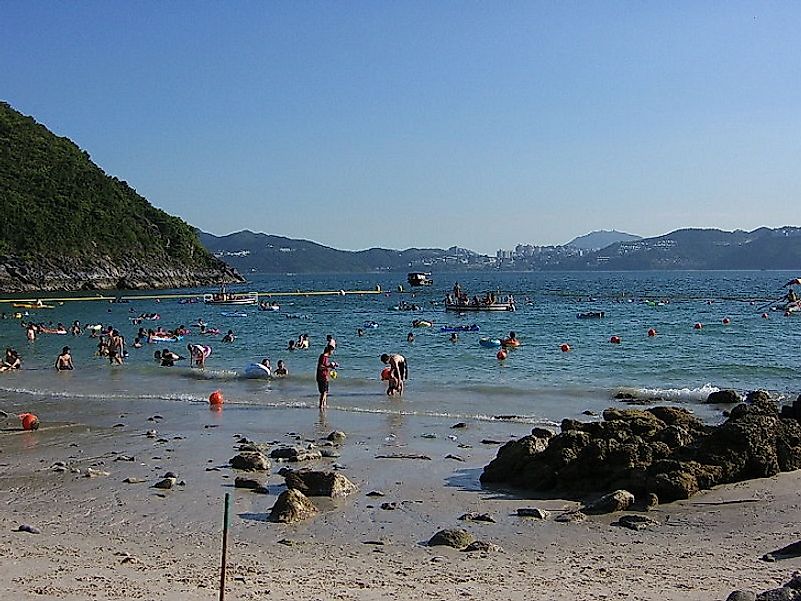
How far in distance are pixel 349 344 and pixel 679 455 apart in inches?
1347

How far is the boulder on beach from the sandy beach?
0.67ft

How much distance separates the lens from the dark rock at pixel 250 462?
15.4 meters

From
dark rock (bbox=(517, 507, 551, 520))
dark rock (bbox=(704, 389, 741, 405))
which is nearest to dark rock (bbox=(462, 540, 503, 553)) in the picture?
dark rock (bbox=(517, 507, 551, 520))

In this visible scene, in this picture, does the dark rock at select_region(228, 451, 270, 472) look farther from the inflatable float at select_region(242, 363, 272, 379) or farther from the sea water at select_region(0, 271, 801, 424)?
the inflatable float at select_region(242, 363, 272, 379)

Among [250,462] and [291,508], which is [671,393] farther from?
[291,508]

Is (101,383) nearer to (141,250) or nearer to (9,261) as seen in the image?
(9,261)

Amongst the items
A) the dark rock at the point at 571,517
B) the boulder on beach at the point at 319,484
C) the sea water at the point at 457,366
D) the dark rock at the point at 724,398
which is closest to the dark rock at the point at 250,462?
the boulder on beach at the point at 319,484

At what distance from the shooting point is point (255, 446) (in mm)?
17547

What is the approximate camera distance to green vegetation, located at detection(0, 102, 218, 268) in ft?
430

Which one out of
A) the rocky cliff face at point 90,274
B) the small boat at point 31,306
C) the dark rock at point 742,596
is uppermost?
the rocky cliff face at point 90,274

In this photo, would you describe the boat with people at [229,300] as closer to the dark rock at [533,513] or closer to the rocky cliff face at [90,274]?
the rocky cliff face at [90,274]

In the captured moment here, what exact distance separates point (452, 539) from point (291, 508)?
238cm

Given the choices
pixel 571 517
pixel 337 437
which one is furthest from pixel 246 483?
pixel 571 517

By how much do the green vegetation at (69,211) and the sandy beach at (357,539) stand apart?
11944 cm
